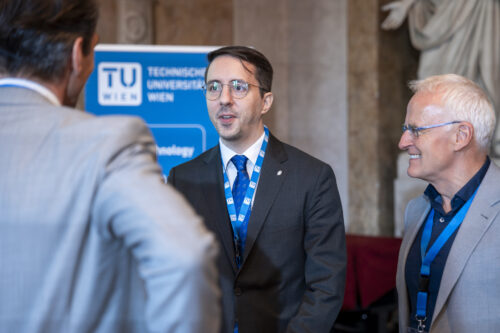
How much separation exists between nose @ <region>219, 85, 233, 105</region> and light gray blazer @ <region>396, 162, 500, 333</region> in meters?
1.13

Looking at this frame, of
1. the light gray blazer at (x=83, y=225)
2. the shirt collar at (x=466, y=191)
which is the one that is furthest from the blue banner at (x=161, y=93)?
the light gray blazer at (x=83, y=225)

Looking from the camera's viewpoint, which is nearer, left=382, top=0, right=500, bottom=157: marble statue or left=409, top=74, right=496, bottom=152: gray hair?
left=409, top=74, right=496, bottom=152: gray hair

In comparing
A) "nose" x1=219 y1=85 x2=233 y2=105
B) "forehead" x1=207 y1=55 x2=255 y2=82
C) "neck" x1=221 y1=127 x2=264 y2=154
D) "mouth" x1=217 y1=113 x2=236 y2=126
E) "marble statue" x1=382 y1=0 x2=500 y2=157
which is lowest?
"neck" x1=221 y1=127 x2=264 y2=154

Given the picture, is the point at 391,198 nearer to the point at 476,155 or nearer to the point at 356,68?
the point at 356,68

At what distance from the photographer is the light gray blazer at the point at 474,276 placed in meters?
2.19

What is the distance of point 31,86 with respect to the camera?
1.29m

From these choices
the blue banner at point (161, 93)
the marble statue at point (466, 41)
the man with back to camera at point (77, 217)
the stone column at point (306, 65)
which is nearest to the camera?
the man with back to camera at point (77, 217)

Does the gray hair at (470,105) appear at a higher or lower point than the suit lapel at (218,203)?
higher

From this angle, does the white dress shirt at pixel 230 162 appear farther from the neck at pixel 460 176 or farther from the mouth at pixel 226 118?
the neck at pixel 460 176

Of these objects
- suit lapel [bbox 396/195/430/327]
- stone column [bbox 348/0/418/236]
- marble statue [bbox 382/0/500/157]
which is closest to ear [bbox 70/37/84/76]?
suit lapel [bbox 396/195/430/327]

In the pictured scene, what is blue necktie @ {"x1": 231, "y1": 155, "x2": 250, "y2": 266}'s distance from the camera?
7.76 ft

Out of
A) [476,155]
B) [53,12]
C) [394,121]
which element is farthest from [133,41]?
[53,12]

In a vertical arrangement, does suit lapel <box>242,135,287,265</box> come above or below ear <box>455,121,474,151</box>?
below

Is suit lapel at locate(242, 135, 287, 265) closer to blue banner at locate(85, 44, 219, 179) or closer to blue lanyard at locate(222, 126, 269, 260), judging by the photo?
blue lanyard at locate(222, 126, 269, 260)
